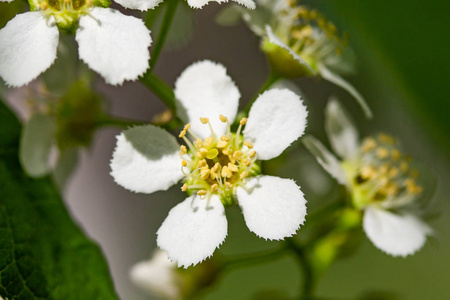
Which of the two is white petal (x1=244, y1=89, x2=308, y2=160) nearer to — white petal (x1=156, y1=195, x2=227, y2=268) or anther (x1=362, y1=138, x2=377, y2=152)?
white petal (x1=156, y1=195, x2=227, y2=268)

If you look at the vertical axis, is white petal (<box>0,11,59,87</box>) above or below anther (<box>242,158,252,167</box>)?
above

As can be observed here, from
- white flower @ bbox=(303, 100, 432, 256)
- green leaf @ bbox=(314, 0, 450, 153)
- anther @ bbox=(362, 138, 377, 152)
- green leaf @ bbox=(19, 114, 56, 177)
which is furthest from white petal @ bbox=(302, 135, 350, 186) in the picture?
green leaf @ bbox=(314, 0, 450, 153)

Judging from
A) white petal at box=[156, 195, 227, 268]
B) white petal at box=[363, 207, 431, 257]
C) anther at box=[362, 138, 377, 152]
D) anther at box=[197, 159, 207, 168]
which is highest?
anther at box=[197, 159, 207, 168]

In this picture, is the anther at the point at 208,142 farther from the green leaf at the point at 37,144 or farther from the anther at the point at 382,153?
the anther at the point at 382,153

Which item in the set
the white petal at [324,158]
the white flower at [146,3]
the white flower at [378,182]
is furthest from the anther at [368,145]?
the white flower at [146,3]

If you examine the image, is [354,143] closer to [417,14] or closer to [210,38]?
[417,14]

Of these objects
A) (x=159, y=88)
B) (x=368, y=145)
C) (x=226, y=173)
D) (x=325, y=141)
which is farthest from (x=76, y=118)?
(x=325, y=141)
